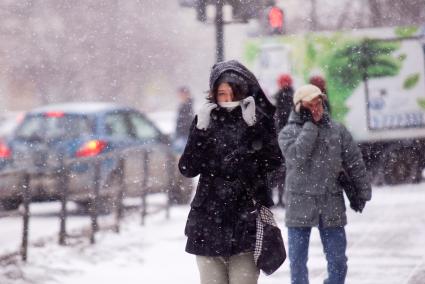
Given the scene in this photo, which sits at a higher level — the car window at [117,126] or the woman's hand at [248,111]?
the woman's hand at [248,111]

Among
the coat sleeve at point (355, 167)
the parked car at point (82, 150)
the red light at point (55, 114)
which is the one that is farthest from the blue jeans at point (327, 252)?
the red light at point (55, 114)

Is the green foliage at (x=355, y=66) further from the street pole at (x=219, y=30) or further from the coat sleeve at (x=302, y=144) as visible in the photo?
the coat sleeve at (x=302, y=144)

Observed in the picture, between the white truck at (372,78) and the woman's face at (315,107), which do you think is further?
the white truck at (372,78)

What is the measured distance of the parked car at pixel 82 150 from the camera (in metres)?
11.1

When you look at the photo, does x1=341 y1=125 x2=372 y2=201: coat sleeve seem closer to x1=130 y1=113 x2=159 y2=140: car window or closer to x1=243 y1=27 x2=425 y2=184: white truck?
x1=130 y1=113 x2=159 y2=140: car window

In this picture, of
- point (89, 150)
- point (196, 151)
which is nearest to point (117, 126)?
point (89, 150)

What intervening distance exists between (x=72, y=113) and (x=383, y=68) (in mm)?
5360

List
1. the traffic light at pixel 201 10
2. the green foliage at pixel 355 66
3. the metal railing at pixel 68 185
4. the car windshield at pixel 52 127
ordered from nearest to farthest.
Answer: the metal railing at pixel 68 185 → the traffic light at pixel 201 10 → the car windshield at pixel 52 127 → the green foliage at pixel 355 66

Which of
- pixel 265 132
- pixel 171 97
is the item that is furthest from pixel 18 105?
pixel 265 132

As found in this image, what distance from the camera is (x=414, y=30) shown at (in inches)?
575

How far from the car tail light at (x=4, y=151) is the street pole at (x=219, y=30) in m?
3.14

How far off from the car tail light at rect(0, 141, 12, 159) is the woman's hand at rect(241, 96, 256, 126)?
25.9 ft

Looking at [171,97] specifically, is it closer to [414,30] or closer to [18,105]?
[18,105]

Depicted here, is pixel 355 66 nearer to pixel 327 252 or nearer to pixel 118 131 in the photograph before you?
pixel 118 131
